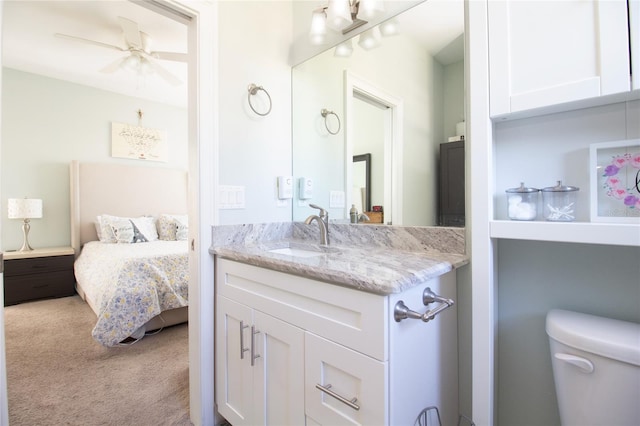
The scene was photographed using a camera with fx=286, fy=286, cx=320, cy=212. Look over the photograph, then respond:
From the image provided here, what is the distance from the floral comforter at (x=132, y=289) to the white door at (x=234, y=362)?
118 centimetres

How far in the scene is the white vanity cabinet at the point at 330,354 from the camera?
0.79 metres

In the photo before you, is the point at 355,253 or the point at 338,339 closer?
the point at 338,339

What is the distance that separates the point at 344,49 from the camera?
5.41 ft

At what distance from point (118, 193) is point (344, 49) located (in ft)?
12.4

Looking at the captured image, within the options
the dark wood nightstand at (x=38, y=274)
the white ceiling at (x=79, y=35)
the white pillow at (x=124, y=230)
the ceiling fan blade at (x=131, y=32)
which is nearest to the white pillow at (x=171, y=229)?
the white pillow at (x=124, y=230)

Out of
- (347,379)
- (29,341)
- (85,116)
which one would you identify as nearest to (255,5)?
(347,379)

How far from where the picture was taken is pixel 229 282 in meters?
1.37

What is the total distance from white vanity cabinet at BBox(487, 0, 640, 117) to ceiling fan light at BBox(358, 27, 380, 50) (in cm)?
62

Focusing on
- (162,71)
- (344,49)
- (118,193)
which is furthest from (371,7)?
(118,193)

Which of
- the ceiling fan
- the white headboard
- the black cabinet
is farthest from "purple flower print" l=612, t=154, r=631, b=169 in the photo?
the white headboard

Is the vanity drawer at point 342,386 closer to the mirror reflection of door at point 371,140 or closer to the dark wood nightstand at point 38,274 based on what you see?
the mirror reflection of door at point 371,140

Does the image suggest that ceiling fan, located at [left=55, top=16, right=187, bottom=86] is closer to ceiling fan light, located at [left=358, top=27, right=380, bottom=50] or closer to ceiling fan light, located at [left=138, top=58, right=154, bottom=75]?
ceiling fan light, located at [left=138, top=58, right=154, bottom=75]

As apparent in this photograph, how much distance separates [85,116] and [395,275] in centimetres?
472

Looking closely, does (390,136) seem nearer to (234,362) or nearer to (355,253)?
(355,253)
